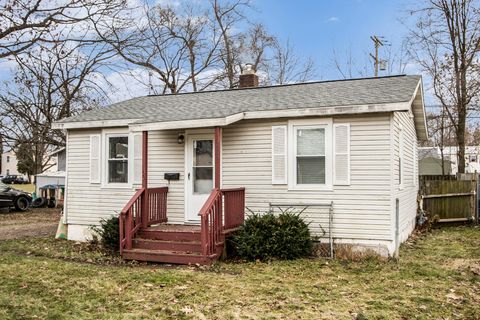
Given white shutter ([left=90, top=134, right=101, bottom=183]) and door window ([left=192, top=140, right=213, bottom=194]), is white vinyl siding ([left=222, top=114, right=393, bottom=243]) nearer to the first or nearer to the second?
door window ([left=192, top=140, right=213, bottom=194])

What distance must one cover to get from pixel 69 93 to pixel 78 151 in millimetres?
10463

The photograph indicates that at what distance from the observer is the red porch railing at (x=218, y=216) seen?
7.91 m

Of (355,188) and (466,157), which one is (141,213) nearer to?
(355,188)

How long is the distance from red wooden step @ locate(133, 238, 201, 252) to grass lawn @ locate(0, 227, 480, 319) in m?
0.48

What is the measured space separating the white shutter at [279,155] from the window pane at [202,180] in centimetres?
150

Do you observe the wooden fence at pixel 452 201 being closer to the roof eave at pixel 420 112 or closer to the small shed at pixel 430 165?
the roof eave at pixel 420 112

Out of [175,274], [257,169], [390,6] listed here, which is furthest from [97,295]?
[390,6]

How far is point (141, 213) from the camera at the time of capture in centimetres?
922

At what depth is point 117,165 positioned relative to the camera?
1071cm

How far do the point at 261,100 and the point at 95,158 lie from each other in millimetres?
4283

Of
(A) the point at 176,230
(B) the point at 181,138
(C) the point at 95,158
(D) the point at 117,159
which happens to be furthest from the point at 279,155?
(C) the point at 95,158

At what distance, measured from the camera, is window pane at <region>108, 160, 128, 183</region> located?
10625 mm

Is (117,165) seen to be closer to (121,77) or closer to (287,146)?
(287,146)

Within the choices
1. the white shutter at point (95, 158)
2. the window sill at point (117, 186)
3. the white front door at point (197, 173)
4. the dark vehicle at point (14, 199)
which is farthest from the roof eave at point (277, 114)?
the dark vehicle at point (14, 199)
